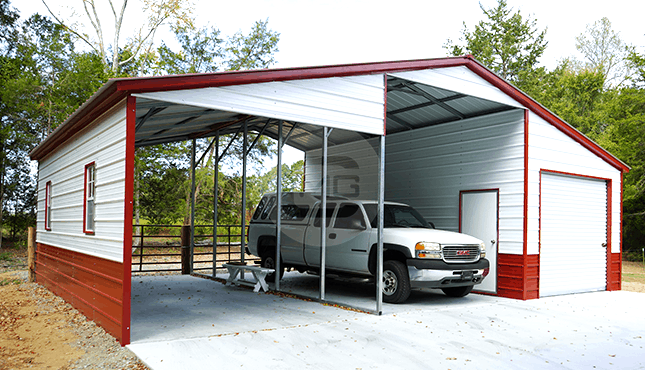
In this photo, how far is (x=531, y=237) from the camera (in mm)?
10320

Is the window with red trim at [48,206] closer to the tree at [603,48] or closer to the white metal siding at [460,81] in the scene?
the white metal siding at [460,81]

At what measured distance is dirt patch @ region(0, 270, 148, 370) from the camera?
18.2 feet

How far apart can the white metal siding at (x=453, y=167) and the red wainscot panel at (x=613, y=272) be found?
3888 mm

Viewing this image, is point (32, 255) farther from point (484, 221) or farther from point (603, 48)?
point (603, 48)

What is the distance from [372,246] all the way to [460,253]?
5.39ft

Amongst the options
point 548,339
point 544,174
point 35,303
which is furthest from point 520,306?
point 35,303

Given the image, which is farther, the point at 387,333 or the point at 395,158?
the point at 395,158

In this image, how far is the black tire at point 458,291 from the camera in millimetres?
9914

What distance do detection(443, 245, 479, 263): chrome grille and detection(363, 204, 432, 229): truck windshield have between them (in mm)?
1155

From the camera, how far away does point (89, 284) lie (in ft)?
→ 25.2

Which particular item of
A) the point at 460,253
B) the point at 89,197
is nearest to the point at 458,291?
the point at 460,253

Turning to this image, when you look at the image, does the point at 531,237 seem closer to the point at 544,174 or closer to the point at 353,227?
the point at 544,174

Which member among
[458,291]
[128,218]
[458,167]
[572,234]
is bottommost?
[458,291]

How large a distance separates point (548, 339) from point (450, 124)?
6.48 meters
